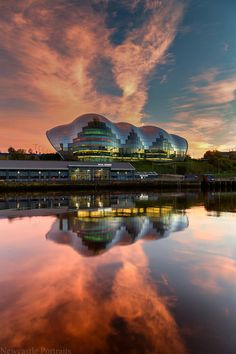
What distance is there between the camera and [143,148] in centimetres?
11594

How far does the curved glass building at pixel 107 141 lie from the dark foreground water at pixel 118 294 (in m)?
90.4

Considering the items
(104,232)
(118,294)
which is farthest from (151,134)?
(118,294)

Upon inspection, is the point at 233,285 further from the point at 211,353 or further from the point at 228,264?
the point at 211,353

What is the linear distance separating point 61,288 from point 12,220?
13.5 metres

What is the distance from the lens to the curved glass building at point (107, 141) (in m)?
→ 103

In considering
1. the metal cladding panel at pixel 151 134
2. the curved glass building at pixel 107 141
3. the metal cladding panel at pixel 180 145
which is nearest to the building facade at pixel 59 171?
the curved glass building at pixel 107 141

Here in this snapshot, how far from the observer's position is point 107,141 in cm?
10388

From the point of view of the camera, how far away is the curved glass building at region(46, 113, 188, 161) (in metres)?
103

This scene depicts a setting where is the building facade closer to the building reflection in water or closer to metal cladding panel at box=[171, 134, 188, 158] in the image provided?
metal cladding panel at box=[171, 134, 188, 158]

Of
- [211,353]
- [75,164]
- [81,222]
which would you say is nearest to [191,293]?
[211,353]

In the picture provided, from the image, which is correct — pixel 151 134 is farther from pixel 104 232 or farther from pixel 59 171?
pixel 104 232

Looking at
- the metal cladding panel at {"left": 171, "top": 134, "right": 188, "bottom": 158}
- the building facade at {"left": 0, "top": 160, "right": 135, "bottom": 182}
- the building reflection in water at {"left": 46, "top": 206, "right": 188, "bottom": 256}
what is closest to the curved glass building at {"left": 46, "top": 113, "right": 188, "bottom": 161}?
the metal cladding panel at {"left": 171, "top": 134, "right": 188, "bottom": 158}

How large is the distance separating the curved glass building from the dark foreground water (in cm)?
9042

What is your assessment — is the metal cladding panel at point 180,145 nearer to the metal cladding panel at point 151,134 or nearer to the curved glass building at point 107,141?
the curved glass building at point 107,141
